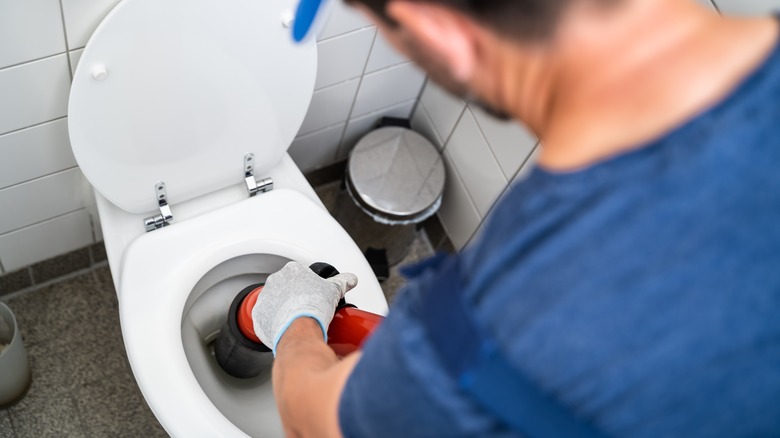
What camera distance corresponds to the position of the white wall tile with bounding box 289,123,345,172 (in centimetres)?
139

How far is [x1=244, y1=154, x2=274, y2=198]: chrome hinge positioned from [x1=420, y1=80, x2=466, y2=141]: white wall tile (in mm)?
423

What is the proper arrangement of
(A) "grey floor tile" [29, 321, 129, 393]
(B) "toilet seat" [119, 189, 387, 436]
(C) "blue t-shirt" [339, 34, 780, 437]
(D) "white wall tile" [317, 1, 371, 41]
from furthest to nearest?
1. (A) "grey floor tile" [29, 321, 129, 393]
2. (D) "white wall tile" [317, 1, 371, 41]
3. (B) "toilet seat" [119, 189, 387, 436]
4. (C) "blue t-shirt" [339, 34, 780, 437]

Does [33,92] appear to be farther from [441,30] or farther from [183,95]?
[441,30]

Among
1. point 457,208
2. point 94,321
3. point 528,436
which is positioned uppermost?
point 528,436

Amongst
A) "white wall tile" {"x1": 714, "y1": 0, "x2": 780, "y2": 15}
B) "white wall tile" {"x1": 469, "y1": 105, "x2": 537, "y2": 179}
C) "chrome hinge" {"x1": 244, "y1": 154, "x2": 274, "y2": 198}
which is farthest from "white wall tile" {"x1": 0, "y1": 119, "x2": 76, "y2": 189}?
"white wall tile" {"x1": 714, "y1": 0, "x2": 780, "y2": 15}

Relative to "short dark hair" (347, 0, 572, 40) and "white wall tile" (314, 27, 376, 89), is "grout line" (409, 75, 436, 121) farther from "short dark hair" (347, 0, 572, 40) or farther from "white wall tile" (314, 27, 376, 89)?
"short dark hair" (347, 0, 572, 40)

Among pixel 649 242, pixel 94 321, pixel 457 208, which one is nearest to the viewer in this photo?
pixel 649 242

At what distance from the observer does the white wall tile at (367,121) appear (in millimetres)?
1428

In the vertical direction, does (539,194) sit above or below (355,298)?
above

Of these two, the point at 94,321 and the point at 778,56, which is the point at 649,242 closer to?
the point at 778,56

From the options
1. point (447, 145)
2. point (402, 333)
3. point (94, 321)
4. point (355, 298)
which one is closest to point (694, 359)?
point (402, 333)

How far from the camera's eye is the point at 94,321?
1.36m

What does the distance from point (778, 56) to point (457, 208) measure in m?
1.05

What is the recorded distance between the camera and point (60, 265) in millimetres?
1346
